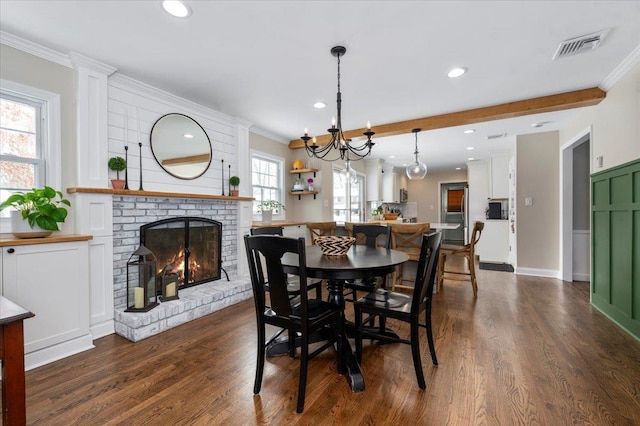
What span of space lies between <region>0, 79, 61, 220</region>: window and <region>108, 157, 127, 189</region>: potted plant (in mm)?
371

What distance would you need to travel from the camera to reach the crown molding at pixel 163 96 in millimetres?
2803

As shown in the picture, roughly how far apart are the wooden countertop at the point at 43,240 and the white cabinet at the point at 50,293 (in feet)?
0.10

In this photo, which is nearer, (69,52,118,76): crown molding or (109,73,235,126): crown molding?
(69,52,118,76): crown molding

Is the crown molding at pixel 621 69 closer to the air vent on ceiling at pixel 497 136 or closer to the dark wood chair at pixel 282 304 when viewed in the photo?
the air vent on ceiling at pixel 497 136

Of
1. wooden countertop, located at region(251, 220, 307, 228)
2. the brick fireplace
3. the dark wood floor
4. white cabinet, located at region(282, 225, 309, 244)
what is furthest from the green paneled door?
the brick fireplace

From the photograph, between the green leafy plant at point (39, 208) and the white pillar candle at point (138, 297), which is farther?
the white pillar candle at point (138, 297)

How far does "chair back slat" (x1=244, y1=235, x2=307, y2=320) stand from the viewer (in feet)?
5.20

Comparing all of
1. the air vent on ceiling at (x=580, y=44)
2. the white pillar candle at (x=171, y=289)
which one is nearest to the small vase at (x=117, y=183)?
the white pillar candle at (x=171, y=289)

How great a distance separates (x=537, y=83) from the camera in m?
3.01

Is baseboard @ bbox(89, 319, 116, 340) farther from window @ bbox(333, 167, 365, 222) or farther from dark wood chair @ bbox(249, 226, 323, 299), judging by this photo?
window @ bbox(333, 167, 365, 222)

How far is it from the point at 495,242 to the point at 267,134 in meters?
5.09

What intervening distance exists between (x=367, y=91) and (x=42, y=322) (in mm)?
3507

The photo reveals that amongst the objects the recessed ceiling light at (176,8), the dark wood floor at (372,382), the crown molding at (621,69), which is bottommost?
the dark wood floor at (372,382)

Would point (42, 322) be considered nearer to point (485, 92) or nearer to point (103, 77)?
point (103, 77)
